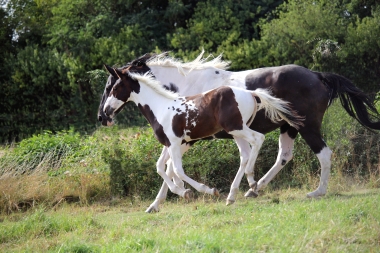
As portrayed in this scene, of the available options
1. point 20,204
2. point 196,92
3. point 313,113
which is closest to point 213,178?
point 196,92

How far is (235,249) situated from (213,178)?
185 inches

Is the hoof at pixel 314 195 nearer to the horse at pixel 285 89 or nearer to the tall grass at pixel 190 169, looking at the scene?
the horse at pixel 285 89

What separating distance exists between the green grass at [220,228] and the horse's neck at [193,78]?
5.80ft

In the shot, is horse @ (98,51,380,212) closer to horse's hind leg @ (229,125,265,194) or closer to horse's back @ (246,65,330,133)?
horse's back @ (246,65,330,133)

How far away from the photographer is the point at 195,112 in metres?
8.38

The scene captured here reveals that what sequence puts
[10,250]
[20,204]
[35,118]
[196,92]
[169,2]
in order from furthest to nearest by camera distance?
[169,2] < [35,118] < [20,204] < [196,92] < [10,250]

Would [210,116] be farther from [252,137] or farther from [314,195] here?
[314,195]

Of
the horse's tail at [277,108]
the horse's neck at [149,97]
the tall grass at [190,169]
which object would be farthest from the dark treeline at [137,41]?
the horse's tail at [277,108]

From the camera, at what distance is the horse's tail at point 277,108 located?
8.13m

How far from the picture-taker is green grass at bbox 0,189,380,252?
598 centimetres

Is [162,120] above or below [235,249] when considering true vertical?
above

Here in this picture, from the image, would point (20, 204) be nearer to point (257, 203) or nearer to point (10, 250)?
point (10, 250)

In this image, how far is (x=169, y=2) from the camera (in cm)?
2308

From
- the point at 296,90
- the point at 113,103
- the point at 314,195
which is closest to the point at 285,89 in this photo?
the point at 296,90
